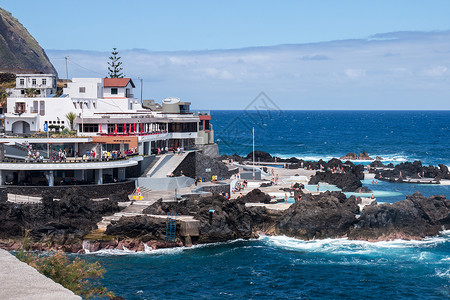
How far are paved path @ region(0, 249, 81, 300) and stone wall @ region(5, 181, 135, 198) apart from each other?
136 ft

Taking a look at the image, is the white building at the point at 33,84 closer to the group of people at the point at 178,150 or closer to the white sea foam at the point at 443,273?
the group of people at the point at 178,150

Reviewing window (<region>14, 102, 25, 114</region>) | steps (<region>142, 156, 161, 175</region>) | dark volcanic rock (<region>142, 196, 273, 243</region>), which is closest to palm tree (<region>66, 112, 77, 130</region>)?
window (<region>14, 102, 25, 114</region>)

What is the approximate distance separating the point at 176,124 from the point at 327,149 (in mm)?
102612

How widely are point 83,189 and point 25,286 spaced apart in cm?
4595

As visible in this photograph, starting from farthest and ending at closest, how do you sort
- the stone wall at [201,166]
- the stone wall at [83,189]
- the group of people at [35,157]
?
1. the stone wall at [201,166]
2. the group of people at [35,157]
3. the stone wall at [83,189]

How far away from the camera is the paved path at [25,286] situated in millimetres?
22906

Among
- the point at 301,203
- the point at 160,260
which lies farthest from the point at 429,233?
the point at 160,260

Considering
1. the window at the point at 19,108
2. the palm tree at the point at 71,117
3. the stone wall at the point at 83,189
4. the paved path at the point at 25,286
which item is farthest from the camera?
the window at the point at 19,108

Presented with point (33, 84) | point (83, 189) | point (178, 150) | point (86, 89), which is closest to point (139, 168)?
point (178, 150)

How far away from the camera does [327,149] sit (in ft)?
605

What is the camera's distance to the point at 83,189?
2736 inches

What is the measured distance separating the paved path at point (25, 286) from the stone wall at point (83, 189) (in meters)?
41.5

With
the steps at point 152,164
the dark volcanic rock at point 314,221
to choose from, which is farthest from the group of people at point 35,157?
the dark volcanic rock at point 314,221

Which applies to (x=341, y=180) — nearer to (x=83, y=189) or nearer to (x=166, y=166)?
(x=166, y=166)
